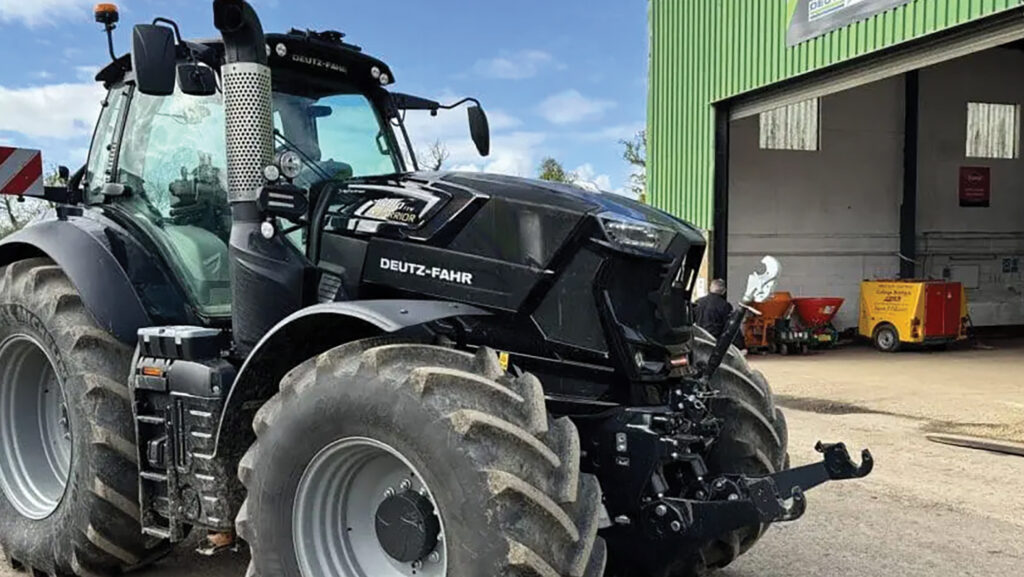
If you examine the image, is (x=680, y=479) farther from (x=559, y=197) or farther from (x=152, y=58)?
(x=152, y=58)

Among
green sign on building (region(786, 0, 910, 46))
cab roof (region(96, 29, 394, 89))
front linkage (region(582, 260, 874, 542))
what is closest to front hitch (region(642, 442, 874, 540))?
front linkage (region(582, 260, 874, 542))

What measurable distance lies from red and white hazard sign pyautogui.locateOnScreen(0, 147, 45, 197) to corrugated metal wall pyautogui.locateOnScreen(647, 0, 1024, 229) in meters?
10.0

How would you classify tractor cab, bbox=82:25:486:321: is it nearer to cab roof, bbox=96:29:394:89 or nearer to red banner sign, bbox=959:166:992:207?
cab roof, bbox=96:29:394:89

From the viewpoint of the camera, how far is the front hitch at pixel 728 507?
10.0 feet

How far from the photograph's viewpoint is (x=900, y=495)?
21.0 ft

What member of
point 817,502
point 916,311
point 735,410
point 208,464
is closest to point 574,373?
point 735,410

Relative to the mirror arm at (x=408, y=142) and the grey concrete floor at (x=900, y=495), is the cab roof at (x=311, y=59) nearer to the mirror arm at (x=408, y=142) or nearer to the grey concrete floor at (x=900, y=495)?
the mirror arm at (x=408, y=142)

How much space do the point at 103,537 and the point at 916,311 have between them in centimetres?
1639

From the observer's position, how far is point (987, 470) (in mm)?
7344

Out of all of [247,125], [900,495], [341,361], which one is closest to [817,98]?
[900,495]

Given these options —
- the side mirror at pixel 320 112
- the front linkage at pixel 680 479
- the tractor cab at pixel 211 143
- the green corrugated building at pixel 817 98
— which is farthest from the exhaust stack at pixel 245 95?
the green corrugated building at pixel 817 98

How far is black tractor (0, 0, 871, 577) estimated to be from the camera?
2.90 meters

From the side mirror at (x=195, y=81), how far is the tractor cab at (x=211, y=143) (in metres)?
0.07

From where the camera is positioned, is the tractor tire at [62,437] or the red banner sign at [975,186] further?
the red banner sign at [975,186]
